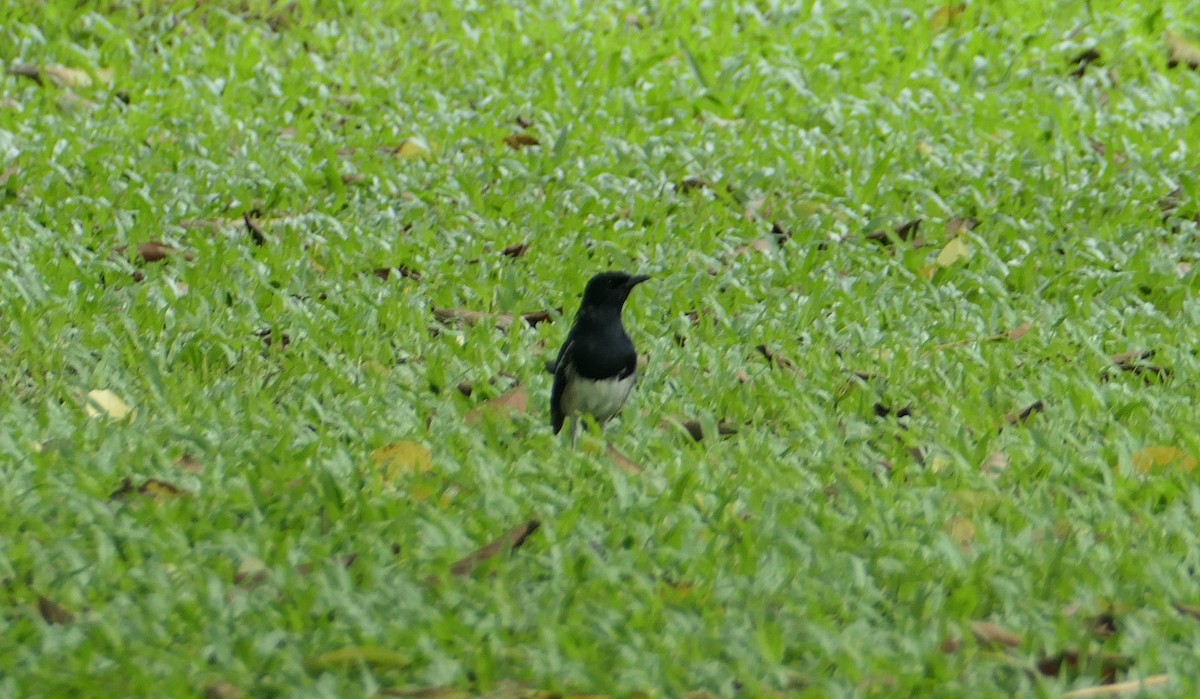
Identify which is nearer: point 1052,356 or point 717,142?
point 1052,356

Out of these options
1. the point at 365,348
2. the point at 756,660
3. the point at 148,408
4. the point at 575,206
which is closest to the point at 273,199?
the point at 575,206

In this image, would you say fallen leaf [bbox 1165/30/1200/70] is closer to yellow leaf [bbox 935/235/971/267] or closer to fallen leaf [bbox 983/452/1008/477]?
yellow leaf [bbox 935/235/971/267]

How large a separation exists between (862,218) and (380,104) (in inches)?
94.4

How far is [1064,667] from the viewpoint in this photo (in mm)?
3561

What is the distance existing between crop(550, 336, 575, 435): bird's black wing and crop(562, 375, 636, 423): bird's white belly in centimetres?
2

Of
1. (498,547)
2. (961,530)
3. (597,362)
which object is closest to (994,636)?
(961,530)

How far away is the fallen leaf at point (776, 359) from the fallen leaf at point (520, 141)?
2.37 metres

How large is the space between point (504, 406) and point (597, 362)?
18.0 inches

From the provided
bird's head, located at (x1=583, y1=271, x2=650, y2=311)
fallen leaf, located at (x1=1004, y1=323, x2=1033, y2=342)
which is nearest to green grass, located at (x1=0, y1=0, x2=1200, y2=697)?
fallen leaf, located at (x1=1004, y1=323, x2=1033, y2=342)

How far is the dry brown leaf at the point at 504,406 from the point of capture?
5086mm

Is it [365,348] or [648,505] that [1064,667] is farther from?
[365,348]

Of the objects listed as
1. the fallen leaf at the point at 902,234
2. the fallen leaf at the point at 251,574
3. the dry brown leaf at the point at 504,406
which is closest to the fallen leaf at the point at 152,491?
the fallen leaf at the point at 251,574

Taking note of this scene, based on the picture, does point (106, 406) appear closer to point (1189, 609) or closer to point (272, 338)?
point (272, 338)

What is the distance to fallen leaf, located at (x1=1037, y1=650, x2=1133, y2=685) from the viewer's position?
3.58m
